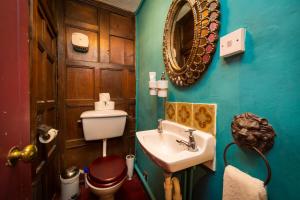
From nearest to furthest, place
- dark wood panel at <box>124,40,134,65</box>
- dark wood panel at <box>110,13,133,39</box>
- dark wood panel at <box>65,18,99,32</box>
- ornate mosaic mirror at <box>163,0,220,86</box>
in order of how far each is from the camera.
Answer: ornate mosaic mirror at <box>163,0,220,86</box>, dark wood panel at <box>65,18,99,32</box>, dark wood panel at <box>110,13,133,39</box>, dark wood panel at <box>124,40,134,65</box>

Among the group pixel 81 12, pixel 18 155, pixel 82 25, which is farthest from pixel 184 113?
pixel 81 12

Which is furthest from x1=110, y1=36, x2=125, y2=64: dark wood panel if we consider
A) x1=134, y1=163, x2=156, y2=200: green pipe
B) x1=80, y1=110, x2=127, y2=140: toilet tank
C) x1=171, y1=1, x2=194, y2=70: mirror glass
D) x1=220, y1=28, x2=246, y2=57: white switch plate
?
x1=134, y1=163, x2=156, y2=200: green pipe

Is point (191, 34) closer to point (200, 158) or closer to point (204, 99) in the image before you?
point (204, 99)

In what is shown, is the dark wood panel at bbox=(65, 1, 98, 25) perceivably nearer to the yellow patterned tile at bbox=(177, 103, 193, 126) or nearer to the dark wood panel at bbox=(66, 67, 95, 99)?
the dark wood panel at bbox=(66, 67, 95, 99)

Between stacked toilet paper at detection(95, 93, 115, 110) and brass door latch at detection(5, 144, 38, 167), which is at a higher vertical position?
stacked toilet paper at detection(95, 93, 115, 110)

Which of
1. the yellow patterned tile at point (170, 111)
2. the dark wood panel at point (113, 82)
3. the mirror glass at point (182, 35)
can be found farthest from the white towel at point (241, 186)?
the dark wood panel at point (113, 82)

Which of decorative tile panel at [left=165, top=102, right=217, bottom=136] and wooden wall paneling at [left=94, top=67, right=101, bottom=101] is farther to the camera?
wooden wall paneling at [left=94, top=67, right=101, bottom=101]

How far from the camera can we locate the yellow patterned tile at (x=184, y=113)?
85 centimetres

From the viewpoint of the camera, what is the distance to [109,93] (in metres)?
1.69

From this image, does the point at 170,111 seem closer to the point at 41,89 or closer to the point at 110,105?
the point at 110,105

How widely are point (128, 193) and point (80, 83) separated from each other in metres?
1.41

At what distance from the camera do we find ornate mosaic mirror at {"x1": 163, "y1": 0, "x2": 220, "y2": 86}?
0.68 meters

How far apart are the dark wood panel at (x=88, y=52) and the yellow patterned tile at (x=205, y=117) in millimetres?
1408

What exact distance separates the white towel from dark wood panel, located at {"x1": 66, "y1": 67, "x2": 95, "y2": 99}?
156cm
